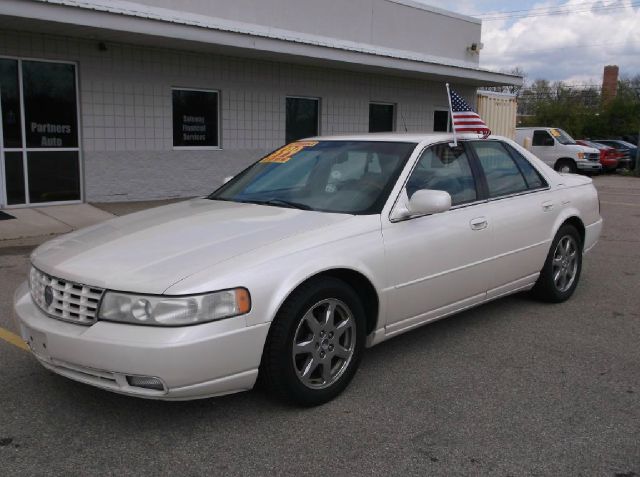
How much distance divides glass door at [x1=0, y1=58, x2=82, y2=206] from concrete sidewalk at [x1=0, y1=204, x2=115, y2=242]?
36cm

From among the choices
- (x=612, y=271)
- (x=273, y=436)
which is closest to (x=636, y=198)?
(x=612, y=271)

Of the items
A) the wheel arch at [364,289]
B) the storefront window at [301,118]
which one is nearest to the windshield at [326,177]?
the wheel arch at [364,289]

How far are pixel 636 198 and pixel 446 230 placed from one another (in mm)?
13934

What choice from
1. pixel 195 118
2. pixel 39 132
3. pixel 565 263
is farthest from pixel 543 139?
pixel 565 263

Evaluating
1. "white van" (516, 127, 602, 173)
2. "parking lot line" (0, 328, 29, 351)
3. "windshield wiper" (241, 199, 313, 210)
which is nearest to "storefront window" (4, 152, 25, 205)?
"parking lot line" (0, 328, 29, 351)

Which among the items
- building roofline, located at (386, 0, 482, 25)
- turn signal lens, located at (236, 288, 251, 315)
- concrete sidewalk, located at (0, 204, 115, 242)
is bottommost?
concrete sidewalk, located at (0, 204, 115, 242)

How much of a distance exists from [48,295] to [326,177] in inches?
79.8

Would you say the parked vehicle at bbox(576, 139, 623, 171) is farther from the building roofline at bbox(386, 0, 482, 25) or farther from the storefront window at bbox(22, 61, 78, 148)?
the storefront window at bbox(22, 61, 78, 148)

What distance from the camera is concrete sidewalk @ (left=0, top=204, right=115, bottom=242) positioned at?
907 centimetres

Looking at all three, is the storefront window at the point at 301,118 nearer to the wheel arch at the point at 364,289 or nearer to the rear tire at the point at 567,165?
the rear tire at the point at 567,165

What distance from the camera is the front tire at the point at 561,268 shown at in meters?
5.59

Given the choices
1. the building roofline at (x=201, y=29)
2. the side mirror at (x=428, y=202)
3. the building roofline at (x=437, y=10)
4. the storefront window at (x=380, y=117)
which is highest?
the building roofline at (x=437, y=10)

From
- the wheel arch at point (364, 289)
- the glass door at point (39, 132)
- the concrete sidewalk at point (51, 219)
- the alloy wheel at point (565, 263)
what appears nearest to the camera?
the wheel arch at point (364, 289)

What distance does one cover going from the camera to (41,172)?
11.1m
